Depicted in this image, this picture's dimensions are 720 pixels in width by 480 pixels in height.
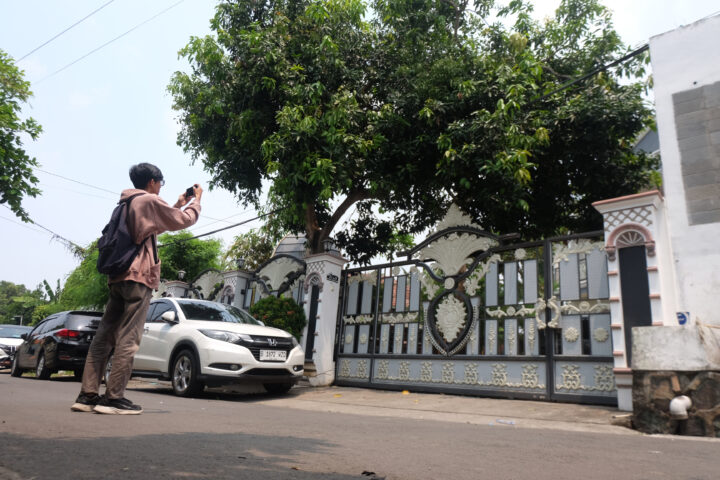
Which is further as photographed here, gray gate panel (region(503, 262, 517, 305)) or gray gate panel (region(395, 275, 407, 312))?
gray gate panel (region(395, 275, 407, 312))

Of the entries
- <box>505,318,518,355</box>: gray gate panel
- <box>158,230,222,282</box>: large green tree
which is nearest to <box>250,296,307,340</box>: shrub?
<box>505,318,518,355</box>: gray gate panel

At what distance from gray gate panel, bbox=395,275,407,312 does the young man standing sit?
5.02 meters

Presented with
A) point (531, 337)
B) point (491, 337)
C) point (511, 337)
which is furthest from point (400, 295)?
point (531, 337)

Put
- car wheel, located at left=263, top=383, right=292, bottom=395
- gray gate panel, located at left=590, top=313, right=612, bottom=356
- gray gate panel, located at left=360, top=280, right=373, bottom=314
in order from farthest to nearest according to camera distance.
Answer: gray gate panel, located at left=360, top=280, right=373, bottom=314
car wheel, located at left=263, top=383, right=292, bottom=395
gray gate panel, located at left=590, top=313, right=612, bottom=356

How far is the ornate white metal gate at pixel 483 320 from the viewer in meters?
6.58

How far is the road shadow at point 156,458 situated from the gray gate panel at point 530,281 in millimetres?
4963

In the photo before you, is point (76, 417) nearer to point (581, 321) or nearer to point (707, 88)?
point (581, 321)

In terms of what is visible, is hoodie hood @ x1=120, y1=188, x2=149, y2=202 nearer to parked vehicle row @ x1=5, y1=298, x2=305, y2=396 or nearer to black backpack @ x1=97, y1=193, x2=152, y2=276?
black backpack @ x1=97, y1=193, x2=152, y2=276

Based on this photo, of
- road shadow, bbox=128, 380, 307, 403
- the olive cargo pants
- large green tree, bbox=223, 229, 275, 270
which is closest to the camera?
the olive cargo pants

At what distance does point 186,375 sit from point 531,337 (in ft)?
15.3

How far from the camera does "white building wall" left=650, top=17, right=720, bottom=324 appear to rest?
618 centimetres

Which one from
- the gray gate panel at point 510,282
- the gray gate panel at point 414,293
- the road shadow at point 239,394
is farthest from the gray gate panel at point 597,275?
the road shadow at point 239,394

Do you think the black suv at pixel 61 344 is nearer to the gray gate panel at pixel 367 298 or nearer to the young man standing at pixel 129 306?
the gray gate panel at pixel 367 298

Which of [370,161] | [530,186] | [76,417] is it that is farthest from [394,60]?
[76,417]
